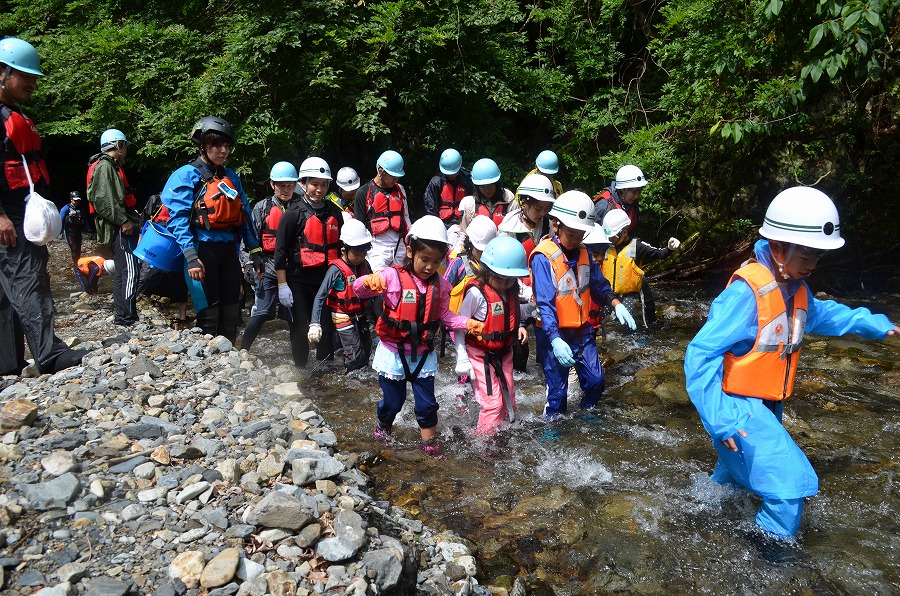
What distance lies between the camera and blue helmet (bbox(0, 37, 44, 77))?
14.9ft

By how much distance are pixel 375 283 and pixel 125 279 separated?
4.22 m

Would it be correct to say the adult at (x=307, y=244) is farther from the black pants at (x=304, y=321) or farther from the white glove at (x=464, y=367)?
the white glove at (x=464, y=367)

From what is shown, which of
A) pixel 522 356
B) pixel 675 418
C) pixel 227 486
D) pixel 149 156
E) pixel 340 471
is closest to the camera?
pixel 227 486

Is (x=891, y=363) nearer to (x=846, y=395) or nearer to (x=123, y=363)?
(x=846, y=395)

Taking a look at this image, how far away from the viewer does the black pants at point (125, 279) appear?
768 centimetres

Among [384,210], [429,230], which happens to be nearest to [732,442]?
[429,230]

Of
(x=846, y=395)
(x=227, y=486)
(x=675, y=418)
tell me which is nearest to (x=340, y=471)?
(x=227, y=486)

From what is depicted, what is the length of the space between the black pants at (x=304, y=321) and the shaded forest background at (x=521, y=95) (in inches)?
174

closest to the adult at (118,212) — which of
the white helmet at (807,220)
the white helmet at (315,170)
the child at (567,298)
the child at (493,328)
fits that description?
the white helmet at (315,170)

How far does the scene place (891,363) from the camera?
724 centimetres

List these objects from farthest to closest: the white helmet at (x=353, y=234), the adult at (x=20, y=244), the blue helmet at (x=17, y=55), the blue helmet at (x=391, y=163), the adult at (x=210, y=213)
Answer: the blue helmet at (x=391, y=163) < the white helmet at (x=353, y=234) < the adult at (x=210, y=213) < the adult at (x=20, y=244) < the blue helmet at (x=17, y=55)

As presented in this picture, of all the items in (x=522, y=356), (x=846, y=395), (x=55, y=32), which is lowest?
(x=846, y=395)

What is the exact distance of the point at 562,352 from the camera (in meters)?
5.17

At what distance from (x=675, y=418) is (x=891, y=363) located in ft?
9.68
